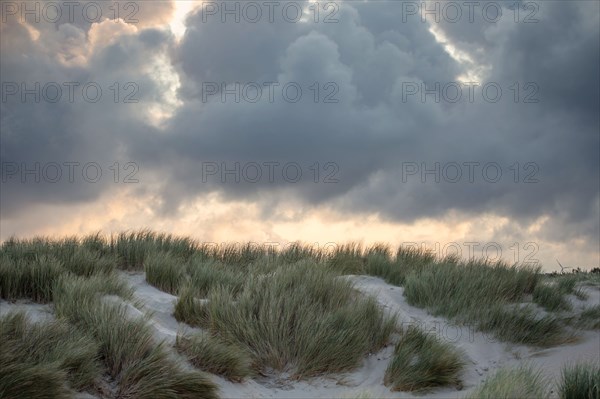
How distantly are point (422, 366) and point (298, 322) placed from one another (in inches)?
62.3

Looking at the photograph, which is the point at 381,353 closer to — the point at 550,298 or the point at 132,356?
the point at 132,356

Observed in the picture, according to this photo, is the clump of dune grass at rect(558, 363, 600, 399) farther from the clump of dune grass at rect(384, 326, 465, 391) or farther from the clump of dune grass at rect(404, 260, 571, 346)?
the clump of dune grass at rect(404, 260, 571, 346)

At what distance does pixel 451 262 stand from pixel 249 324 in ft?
18.3

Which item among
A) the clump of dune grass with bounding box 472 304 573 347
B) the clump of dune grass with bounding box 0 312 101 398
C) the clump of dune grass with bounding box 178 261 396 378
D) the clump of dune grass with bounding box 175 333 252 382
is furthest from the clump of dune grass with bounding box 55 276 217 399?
the clump of dune grass with bounding box 472 304 573 347

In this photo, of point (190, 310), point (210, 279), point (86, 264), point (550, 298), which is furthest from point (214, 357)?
point (550, 298)

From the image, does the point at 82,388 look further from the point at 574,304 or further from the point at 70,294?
the point at 574,304

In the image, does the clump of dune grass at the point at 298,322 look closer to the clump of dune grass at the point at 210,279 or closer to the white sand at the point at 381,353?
the white sand at the point at 381,353

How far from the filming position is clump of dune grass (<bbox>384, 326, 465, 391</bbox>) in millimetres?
7363

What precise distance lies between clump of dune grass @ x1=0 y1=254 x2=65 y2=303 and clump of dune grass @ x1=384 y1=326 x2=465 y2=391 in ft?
14.4

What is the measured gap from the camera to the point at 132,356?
6426mm

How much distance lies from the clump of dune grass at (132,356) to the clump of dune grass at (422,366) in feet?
7.35

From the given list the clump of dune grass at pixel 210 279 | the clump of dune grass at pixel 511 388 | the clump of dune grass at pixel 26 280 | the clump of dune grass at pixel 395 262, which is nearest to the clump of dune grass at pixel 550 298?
the clump of dune grass at pixel 395 262

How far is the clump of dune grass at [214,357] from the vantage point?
6883 mm

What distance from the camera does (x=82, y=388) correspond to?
240 inches
